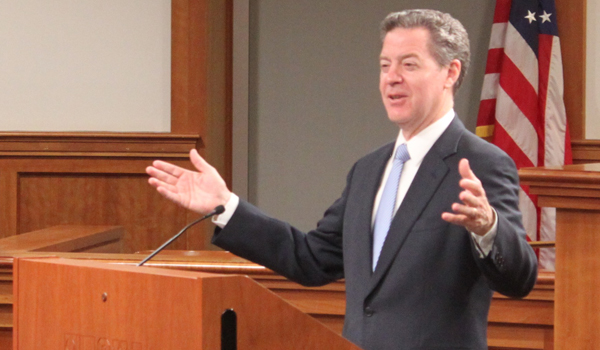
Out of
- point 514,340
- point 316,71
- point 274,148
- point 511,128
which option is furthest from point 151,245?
point 514,340

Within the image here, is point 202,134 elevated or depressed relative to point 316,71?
depressed

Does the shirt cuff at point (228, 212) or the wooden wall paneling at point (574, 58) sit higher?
the wooden wall paneling at point (574, 58)

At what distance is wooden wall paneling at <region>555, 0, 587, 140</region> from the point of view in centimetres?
418

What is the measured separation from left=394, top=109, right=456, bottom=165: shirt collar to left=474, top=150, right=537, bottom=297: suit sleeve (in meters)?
0.14

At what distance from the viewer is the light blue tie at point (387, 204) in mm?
A: 1651

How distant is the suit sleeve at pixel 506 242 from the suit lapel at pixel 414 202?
8 cm

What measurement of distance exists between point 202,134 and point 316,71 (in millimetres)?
951

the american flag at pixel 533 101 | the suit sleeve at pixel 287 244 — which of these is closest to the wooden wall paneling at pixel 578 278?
the suit sleeve at pixel 287 244

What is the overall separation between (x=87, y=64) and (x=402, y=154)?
122 inches

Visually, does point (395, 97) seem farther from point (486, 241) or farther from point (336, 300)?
point (336, 300)

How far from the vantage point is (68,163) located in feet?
14.4

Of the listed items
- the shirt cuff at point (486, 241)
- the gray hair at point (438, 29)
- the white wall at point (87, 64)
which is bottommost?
the shirt cuff at point (486, 241)

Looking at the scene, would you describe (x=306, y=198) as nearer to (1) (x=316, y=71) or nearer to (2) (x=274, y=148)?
(2) (x=274, y=148)

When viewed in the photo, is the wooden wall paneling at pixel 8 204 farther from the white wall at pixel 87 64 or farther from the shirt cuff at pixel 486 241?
the shirt cuff at pixel 486 241
